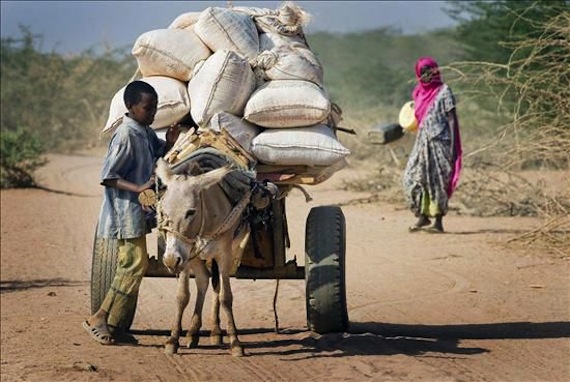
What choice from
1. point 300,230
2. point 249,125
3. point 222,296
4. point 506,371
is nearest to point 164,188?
point 222,296

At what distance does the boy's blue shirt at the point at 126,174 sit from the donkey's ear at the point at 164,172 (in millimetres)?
549

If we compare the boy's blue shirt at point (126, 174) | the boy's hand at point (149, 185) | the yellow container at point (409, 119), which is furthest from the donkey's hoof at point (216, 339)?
the yellow container at point (409, 119)

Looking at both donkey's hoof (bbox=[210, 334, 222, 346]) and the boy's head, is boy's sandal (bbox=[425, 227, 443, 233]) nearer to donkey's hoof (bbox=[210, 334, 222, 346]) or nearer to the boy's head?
donkey's hoof (bbox=[210, 334, 222, 346])

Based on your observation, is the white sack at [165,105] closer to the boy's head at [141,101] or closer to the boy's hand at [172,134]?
the boy's hand at [172,134]

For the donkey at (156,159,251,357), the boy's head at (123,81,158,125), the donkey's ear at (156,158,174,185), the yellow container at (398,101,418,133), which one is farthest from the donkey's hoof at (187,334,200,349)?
the yellow container at (398,101,418,133)

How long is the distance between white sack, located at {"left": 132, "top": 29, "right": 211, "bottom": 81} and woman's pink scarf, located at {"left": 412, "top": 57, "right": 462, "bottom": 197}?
4810 millimetres

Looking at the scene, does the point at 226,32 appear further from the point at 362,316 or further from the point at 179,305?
the point at 362,316

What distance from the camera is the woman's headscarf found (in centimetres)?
1281

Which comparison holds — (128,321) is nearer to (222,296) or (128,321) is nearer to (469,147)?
(222,296)

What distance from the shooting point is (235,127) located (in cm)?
786

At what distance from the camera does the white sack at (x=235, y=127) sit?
25.4 feet

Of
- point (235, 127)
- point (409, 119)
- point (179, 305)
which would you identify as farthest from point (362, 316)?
point (409, 119)

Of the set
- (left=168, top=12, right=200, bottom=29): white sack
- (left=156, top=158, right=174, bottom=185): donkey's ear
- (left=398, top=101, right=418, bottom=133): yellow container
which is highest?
(left=168, top=12, right=200, bottom=29): white sack

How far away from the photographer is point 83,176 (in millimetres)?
21797
